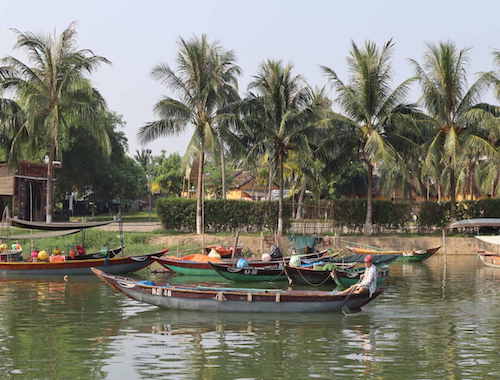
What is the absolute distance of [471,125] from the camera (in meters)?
42.6

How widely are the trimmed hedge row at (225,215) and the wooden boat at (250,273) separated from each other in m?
14.4

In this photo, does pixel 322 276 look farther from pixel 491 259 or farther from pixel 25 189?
pixel 25 189

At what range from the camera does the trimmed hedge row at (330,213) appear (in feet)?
145

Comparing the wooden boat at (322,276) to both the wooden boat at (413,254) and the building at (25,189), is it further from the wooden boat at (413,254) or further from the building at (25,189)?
the building at (25,189)

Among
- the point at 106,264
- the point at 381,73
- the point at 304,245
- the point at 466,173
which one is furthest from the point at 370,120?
the point at 466,173

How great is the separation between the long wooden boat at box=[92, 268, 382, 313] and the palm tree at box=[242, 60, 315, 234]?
72.2ft

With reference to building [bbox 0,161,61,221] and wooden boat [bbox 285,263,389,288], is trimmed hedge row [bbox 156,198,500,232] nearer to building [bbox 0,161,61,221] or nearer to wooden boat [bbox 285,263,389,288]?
building [bbox 0,161,61,221]

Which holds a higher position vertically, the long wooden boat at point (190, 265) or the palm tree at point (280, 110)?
the palm tree at point (280, 110)

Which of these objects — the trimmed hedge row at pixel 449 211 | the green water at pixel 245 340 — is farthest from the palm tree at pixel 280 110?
the green water at pixel 245 340

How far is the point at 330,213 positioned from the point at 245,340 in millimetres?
28581

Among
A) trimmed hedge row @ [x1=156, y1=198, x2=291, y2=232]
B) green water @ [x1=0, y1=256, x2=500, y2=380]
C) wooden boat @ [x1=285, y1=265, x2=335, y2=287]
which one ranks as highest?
trimmed hedge row @ [x1=156, y1=198, x2=291, y2=232]

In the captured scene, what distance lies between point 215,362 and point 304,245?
25559 millimetres

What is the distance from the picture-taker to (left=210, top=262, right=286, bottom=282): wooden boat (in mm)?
29062

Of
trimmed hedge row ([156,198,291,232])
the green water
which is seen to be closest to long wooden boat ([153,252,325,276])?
the green water
